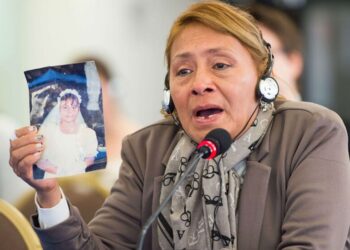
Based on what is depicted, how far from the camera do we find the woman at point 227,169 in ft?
4.78

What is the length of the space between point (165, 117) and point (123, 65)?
323 cm

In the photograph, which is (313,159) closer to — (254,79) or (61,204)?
(254,79)

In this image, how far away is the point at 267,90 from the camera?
161cm

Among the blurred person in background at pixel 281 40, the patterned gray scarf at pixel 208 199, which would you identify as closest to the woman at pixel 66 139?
the patterned gray scarf at pixel 208 199

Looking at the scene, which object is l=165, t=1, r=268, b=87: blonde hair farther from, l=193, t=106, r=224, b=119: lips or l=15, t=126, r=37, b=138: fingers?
l=15, t=126, r=37, b=138: fingers

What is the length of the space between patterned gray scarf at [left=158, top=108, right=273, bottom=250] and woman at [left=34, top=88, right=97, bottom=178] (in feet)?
0.90

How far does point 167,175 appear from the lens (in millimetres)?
1632

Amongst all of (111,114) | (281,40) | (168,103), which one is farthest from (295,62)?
Answer: (168,103)

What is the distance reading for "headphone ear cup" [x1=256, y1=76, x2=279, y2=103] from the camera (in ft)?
5.27

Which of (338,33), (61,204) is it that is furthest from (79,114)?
(338,33)

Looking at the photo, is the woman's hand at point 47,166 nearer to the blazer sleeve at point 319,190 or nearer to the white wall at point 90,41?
the blazer sleeve at point 319,190

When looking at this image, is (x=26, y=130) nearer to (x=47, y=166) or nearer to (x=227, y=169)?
(x=47, y=166)

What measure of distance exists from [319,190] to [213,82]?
33 centimetres

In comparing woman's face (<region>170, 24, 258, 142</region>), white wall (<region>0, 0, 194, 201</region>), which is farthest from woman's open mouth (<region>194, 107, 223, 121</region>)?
white wall (<region>0, 0, 194, 201</region>)
